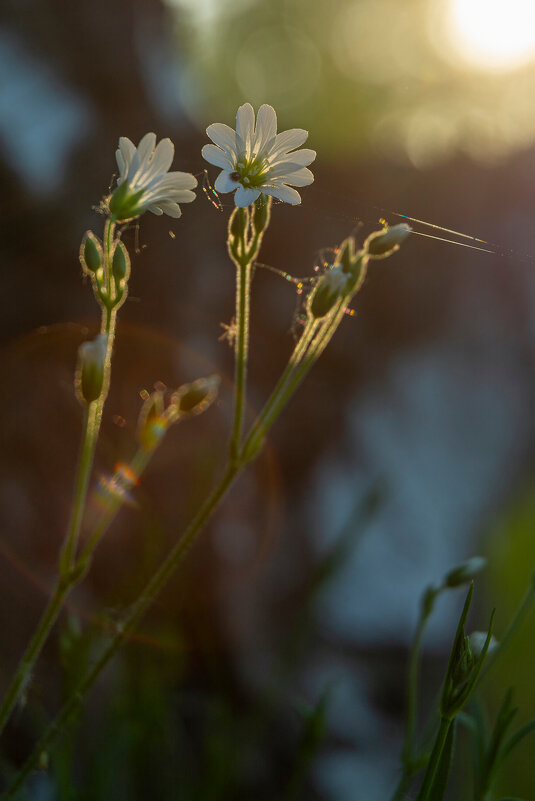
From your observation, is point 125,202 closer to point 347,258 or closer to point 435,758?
point 347,258

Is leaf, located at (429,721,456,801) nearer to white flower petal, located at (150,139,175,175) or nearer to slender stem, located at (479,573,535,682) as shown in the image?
slender stem, located at (479,573,535,682)

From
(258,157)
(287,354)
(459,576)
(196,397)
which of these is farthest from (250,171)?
(287,354)

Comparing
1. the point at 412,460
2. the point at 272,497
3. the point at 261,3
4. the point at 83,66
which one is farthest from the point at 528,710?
A: the point at 261,3

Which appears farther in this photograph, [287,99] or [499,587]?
[499,587]

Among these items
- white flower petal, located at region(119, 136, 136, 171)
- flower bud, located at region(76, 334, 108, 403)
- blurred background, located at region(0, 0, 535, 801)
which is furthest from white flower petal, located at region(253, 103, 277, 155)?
blurred background, located at region(0, 0, 535, 801)

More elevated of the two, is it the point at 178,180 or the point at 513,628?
the point at 178,180

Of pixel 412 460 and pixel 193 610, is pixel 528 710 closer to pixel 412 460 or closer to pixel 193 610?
pixel 412 460
